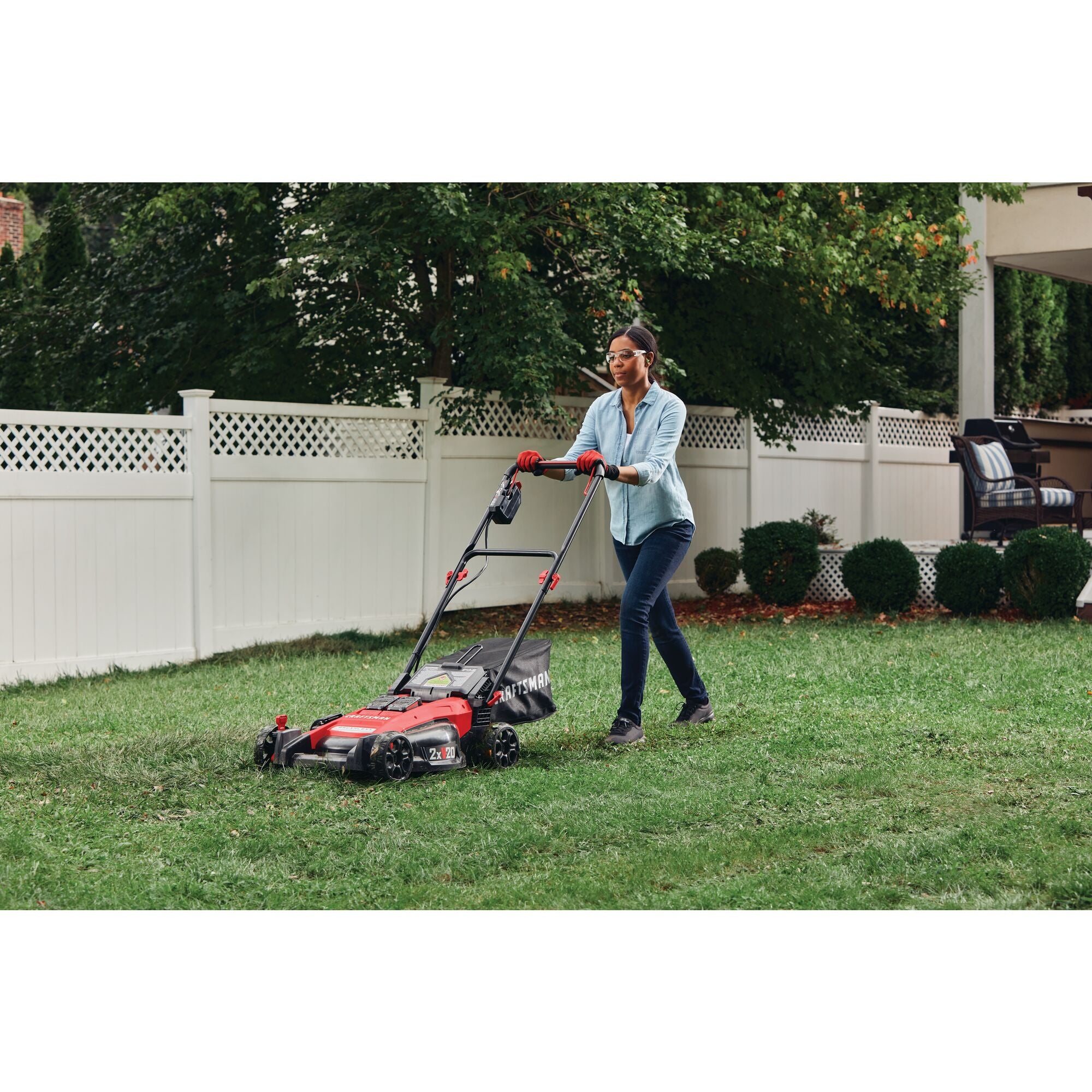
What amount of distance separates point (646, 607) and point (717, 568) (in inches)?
289

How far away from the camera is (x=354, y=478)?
11172mm

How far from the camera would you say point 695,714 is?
273 inches

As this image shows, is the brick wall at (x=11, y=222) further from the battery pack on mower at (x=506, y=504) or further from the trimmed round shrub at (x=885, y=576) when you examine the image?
the battery pack on mower at (x=506, y=504)

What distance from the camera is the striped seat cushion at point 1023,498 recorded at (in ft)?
42.0

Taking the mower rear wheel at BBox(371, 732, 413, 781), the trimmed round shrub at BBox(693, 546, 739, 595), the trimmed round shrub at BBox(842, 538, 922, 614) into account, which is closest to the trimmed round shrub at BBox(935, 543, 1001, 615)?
the trimmed round shrub at BBox(842, 538, 922, 614)

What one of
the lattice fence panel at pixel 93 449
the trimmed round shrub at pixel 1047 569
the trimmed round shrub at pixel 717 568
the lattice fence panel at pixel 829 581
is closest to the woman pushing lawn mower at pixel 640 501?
the lattice fence panel at pixel 93 449

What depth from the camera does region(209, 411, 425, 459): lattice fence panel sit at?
1039 centimetres

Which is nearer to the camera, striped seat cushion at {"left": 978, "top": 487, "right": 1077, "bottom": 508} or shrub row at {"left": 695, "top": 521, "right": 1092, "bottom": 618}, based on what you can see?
shrub row at {"left": 695, "top": 521, "right": 1092, "bottom": 618}

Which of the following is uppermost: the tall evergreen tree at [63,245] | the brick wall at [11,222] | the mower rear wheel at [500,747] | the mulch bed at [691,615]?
the brick wall at [11,222]

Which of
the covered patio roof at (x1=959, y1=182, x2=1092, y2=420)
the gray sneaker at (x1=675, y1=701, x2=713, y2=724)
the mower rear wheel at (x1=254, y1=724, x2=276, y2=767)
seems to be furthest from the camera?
the covered patio roof at (x1=959, y1=182, x2=1092, y2=420)

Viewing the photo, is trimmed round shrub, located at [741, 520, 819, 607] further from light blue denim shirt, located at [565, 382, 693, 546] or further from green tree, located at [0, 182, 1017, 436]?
light blue denim shirt, located at [565, 382, 693, 546]

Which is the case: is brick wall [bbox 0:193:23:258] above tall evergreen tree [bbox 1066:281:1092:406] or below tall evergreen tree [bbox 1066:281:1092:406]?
above

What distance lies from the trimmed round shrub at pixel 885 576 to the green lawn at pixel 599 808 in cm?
382

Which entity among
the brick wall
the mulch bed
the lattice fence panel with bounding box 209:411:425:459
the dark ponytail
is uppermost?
the brick wall
